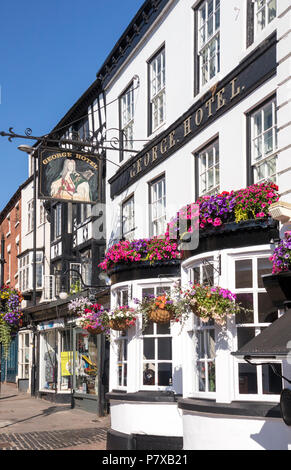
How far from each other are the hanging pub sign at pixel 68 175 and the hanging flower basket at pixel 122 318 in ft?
13.5

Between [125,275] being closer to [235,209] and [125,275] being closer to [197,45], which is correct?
[235,209]

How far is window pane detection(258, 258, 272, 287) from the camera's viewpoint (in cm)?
889

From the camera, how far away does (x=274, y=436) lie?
8016mm

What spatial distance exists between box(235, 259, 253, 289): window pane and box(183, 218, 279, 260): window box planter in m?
0.27

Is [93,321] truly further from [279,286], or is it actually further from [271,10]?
[271,10]

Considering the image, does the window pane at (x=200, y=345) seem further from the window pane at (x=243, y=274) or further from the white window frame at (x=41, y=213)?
the white window frame at (x=41, y=213)

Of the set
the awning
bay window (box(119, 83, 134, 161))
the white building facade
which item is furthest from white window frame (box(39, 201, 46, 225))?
the awning

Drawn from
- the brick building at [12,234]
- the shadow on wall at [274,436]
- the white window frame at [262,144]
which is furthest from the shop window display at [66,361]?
the shadow on wall at [274,436]

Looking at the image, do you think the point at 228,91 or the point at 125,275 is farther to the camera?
the point at 125,275

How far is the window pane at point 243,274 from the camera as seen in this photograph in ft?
29.8

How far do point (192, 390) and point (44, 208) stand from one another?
1973 cm

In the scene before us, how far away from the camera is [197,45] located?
12.8 m
